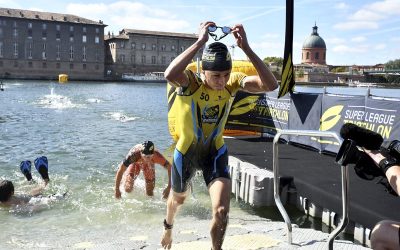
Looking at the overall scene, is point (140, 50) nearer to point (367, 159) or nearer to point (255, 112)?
point (255, 112)

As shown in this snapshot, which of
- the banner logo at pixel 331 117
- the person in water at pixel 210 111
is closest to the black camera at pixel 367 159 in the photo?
the person in water at pixel 210 111

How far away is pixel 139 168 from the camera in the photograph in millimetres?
9984

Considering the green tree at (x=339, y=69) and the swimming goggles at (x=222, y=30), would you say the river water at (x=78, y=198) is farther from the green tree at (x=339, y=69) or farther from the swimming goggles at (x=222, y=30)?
the green tree at (x=339, y=69)

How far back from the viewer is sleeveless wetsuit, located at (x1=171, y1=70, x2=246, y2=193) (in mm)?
4453

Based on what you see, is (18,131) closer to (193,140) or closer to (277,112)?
(277,112)

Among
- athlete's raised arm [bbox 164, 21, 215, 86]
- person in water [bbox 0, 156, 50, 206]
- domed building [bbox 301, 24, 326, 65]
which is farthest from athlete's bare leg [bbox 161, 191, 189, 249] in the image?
domed building [bbox 301, 24, 326, 65]

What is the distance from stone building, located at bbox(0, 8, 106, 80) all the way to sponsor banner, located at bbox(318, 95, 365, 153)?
118 meters

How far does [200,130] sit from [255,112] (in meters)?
10.8

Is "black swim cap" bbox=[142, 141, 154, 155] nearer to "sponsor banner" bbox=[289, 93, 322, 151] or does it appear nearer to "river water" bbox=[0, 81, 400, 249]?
"river water" bbox=[0, 81, 400, 249]

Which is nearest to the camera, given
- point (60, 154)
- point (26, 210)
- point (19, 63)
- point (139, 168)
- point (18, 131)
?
point (26, 210)

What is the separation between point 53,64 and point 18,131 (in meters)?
103

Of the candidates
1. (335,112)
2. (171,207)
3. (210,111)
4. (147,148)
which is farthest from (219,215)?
(335,112)

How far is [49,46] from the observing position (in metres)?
121

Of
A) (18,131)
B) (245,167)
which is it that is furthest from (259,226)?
(18,131)
